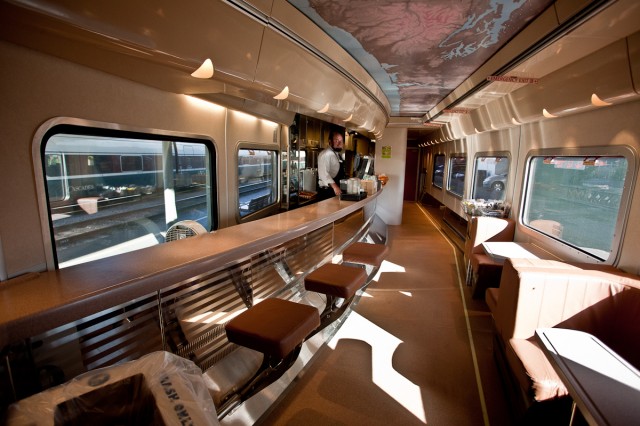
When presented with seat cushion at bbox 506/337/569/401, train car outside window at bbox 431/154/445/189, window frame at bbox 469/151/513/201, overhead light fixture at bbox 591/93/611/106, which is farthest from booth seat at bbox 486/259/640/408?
train car outside window at bbox 431/154/445/189

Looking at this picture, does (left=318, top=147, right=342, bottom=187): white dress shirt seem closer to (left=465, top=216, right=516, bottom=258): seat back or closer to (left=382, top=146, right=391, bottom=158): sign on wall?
(left=465, top=216, right=516, bottom=258): seat back

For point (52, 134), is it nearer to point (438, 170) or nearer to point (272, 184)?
point (272, 184)

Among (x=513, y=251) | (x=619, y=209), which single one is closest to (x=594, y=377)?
(x=619, y=209)

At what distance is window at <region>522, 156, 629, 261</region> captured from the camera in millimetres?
3027

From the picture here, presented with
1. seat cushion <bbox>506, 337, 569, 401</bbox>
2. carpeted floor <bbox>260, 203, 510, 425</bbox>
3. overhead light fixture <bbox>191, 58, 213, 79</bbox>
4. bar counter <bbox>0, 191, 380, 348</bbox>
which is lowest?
carpeted floor <bbox>260, 203, 510, 425</bbox>

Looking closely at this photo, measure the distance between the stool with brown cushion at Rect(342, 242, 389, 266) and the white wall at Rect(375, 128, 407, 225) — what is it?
17.7 ft

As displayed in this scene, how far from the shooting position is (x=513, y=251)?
3.79 meters

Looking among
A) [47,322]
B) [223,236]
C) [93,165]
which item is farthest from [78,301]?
[93,165]

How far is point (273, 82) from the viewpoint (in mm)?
2357

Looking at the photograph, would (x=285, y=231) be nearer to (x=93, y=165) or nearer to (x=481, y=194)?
(x=93, y=165)

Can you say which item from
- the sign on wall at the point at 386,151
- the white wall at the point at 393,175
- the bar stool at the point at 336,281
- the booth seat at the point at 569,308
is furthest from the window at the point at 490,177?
the bar stool at the point at 336,281

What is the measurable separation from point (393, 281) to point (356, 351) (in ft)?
6.48

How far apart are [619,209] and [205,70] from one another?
3.65 meters

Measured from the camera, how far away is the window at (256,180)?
407 centimetres
